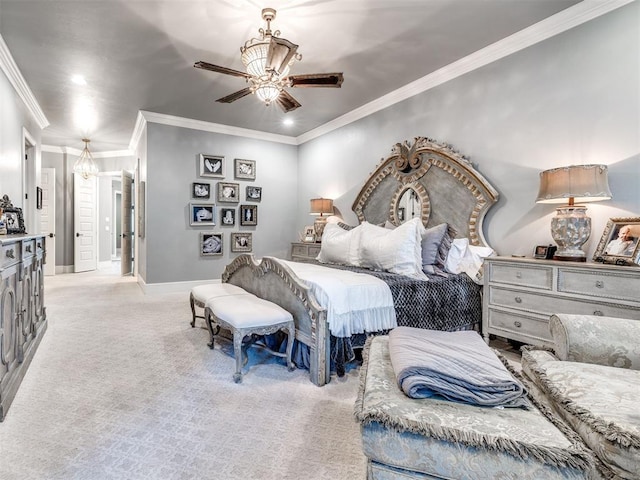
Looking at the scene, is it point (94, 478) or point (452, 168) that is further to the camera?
point (452, 168)

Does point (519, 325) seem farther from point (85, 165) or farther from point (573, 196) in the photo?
point (85, 165)

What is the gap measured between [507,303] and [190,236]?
184 inches

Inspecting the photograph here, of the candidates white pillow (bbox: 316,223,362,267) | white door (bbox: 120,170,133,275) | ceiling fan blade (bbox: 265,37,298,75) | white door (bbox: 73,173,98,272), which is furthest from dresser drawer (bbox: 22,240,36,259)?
white door (bbox: 73,173,98,272)

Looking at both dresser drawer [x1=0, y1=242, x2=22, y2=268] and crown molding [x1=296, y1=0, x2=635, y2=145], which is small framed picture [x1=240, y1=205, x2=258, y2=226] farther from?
dresser drawer [x1=0, y1=242, x2=22, y2=268]

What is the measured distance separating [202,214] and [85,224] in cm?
420

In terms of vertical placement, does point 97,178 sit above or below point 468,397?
above

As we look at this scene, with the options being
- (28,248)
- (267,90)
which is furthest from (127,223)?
(267,90)

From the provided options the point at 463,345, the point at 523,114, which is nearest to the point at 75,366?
the point at 463,345

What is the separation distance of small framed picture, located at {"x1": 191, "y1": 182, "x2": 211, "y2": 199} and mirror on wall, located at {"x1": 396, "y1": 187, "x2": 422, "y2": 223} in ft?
10.6

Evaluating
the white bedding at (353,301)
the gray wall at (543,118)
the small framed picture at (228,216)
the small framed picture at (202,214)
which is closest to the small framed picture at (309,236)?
the small framed picture at (228,216)

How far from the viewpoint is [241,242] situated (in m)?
6.05

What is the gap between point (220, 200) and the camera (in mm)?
5840

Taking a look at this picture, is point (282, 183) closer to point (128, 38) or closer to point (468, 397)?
point (128, 38)

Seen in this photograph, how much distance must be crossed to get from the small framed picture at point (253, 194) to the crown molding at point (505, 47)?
2.32 m
